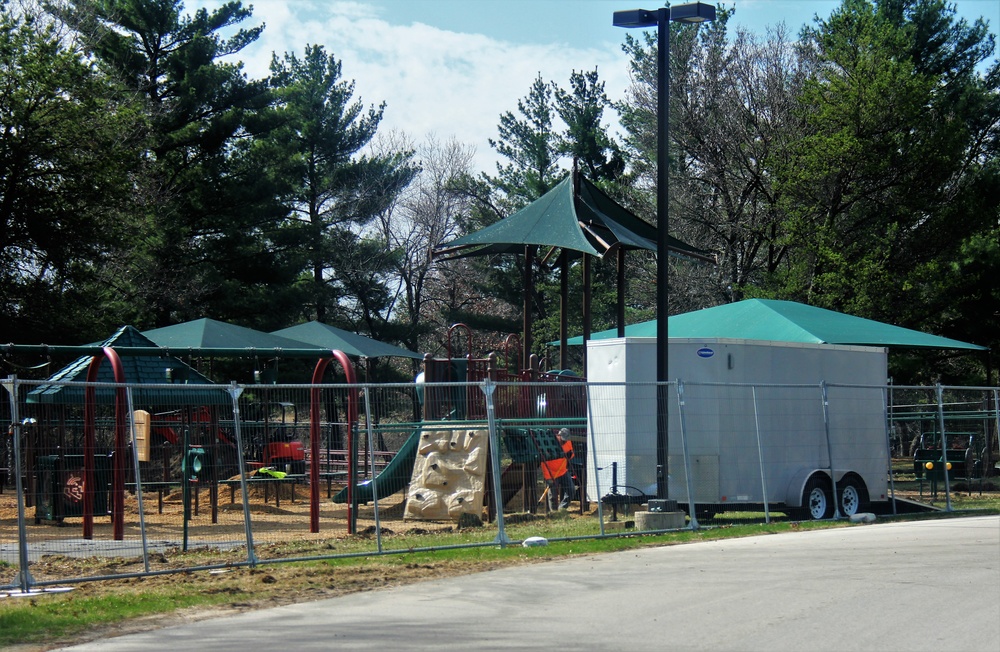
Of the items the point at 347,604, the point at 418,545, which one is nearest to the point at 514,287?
the point at 418,545

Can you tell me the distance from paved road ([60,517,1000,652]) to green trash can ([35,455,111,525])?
630cm

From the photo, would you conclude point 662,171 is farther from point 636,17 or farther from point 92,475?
point 92,475

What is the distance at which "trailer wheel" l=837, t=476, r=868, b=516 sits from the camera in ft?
55.5

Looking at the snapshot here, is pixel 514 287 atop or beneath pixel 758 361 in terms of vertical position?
atop

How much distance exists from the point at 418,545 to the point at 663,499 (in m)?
3.70

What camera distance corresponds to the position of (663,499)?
14.7 metres

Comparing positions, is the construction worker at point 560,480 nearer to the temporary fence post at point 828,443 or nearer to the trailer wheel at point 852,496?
the temporary fence post at point 828,443

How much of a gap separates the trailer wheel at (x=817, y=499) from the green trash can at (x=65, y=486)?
999 centimetres

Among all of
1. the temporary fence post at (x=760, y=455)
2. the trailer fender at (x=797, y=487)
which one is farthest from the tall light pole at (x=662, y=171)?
the trailer fender at (x=797, y=487)

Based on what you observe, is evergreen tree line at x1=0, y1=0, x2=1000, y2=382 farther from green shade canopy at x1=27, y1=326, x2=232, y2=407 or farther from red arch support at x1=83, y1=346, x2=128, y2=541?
red arch support at x1=83, y1=346, x2=128, y2=541

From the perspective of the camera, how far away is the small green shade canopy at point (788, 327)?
67.7 ft

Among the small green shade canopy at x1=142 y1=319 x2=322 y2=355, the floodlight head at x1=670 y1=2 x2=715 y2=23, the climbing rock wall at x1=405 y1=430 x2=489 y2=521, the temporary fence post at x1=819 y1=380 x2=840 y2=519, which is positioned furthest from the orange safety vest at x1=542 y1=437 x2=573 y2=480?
the small green shade canopy at x1=142 y1=319 x2=322 y2=355

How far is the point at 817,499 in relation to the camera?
54.4 ft

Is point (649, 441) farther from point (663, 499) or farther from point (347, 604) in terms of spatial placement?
point (347, 604)
